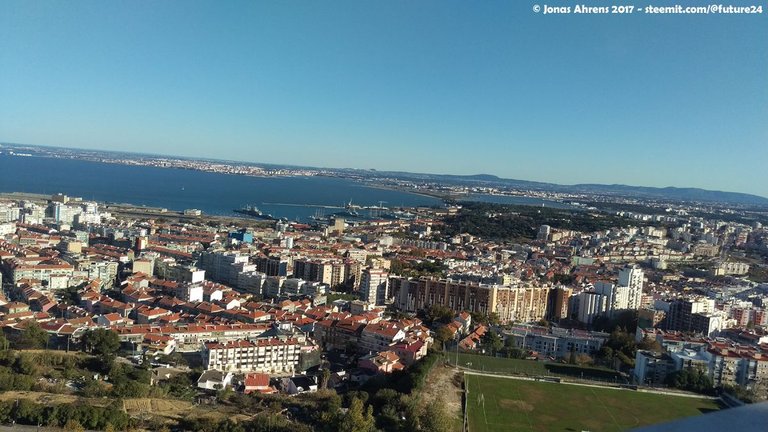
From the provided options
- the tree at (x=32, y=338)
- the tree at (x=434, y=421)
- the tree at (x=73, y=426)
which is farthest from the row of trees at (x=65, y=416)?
the tree at (x=434, y=421)

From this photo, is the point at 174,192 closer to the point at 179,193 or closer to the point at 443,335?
the point at 179,193

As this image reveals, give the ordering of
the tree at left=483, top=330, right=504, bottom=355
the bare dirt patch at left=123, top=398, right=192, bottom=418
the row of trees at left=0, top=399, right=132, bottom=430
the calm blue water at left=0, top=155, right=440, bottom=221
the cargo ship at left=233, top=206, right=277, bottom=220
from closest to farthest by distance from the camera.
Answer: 1. the row of trees at left=0, top=399, right=132, bottom=430
2. the bare dirt patch at left=123, top=398, right=192, bottom=418
3. the tree at left=483, top=330, right=504, bottom=355
4. the cargo ship at left=233, top=206, right=277, bottom=220
5. the calm blue water at left=0, top=155, right=440, bottom=221

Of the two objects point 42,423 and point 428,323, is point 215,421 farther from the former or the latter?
point 428,323

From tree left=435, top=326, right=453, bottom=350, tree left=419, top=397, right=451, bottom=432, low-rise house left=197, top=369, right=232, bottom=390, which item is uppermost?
tree left=419, top=397, right=451, bottom=432

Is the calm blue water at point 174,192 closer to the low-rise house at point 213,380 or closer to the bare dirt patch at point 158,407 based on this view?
the low-rise house at point 213,380

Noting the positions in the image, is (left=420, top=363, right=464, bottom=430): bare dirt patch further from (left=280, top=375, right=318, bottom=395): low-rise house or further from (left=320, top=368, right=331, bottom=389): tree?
(left=280, top=375, right=318, bottom=395): low-rise house

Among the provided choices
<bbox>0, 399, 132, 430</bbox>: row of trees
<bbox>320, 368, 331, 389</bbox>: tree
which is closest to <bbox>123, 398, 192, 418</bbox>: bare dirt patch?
<bbox>0, 399, 132, 430</bbox>: row of trees

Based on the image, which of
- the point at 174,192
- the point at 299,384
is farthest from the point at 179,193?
the point at 299,384
